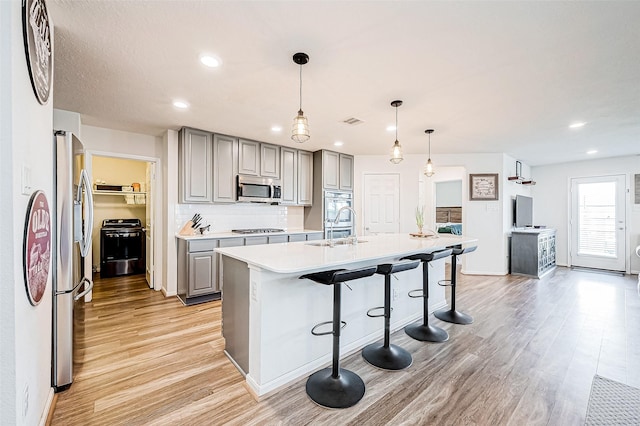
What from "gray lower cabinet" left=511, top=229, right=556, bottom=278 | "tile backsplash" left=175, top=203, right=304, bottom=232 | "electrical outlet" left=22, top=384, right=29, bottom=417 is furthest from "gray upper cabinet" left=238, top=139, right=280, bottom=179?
"gray lower cabinet" left=511, top=229, right=556, bottom=278

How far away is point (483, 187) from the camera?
5.47 meters

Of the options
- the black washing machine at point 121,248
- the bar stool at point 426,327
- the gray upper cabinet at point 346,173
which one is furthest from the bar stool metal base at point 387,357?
the black washing machine at point 121,248

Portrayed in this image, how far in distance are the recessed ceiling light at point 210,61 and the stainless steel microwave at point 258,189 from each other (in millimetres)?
2189

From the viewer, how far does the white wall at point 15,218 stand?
3.38 feet

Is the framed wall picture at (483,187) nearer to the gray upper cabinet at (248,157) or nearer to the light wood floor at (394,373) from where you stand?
the light wood floor at (394,373)

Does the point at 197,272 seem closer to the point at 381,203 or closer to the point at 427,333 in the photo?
the point at 427,333

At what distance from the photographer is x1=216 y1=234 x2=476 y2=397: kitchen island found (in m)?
1.87

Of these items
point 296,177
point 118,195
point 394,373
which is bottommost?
point 394,373

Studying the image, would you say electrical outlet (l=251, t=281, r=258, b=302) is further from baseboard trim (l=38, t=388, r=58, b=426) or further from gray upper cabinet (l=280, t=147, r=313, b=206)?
gray upper cabinet (l=280, t=147, r=313, b=206)

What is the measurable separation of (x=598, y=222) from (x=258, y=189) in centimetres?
722

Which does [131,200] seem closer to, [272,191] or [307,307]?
[272,191]

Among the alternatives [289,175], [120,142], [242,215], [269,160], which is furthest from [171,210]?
[289,175]

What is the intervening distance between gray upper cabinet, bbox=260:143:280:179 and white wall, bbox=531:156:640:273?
6362mm

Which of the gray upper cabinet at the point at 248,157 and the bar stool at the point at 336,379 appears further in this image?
the gray upper cabinet at the point at 248,157
